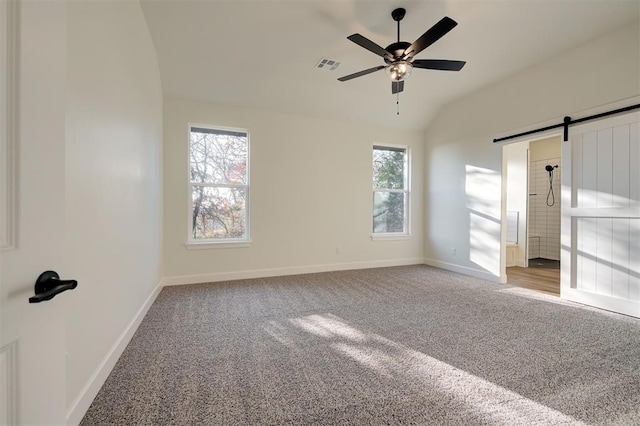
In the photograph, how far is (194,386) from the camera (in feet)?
5.61

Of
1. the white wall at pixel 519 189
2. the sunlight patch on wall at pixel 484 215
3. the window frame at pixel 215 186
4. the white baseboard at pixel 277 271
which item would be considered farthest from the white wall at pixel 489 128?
the window frame at pixel 215 186

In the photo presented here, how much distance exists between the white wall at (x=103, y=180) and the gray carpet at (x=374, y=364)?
34 cm

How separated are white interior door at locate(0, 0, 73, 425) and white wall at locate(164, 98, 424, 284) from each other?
362 cm

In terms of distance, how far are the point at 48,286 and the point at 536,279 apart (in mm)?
5728

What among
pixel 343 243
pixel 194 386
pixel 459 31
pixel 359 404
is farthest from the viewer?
pixel 343 243

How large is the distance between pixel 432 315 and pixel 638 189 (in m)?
2.49

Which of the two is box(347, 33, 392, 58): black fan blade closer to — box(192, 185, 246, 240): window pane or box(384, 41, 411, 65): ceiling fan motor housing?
box(384, 41, 411, 65): ceiling fan motor housing

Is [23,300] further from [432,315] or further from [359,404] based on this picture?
[432,315]

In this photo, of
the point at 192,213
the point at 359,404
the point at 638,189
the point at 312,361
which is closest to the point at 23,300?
the point at 359,404

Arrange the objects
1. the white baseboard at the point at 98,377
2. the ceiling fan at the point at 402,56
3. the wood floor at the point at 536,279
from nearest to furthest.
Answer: the white baseboard at the point at 98,377, the ceiling fan at the point at 402,56, the wood floor at the point at 536,279

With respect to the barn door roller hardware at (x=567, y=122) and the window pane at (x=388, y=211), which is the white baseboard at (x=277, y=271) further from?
the barn door roller hardware at (x=567, y=122)

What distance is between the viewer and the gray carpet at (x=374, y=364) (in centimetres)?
150

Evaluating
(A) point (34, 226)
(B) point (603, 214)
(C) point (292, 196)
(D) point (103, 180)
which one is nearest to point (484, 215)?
(B) point (603, 214)

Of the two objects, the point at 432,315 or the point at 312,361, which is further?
the point at 432,315
